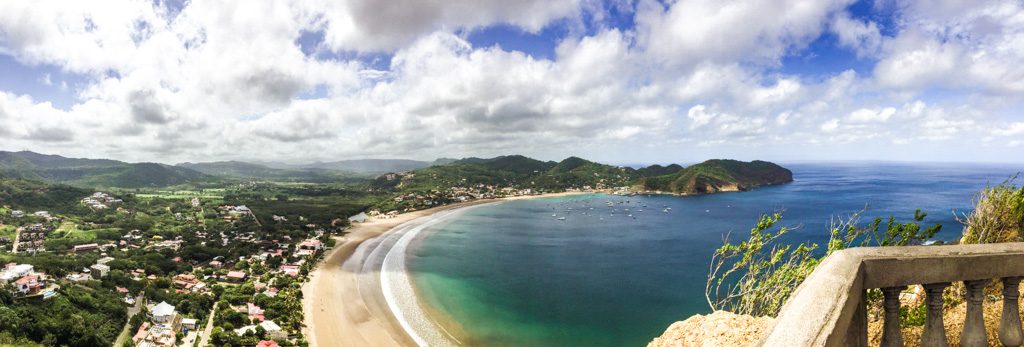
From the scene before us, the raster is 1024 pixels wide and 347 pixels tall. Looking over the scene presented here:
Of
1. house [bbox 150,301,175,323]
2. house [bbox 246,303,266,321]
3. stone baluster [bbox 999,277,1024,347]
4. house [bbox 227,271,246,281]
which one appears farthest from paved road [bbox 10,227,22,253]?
stone baluster [bbox 999,277,1024,347]

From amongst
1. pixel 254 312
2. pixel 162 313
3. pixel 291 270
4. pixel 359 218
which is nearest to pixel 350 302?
pixel 254 312

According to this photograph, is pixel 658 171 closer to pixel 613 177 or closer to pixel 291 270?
pixel 613 177

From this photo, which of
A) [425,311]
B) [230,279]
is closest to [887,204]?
[425,311]

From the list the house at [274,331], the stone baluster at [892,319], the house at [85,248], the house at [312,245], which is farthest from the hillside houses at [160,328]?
the stone baluster at [892,319]

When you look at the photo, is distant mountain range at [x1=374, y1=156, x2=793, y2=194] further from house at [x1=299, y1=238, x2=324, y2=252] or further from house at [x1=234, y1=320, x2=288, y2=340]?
house at [x1=234, y1=320, x2=288, y2=340]

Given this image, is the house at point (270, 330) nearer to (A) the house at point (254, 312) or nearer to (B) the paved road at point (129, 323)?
(A) the house at point (254, 312)

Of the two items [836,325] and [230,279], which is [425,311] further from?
[836,325]

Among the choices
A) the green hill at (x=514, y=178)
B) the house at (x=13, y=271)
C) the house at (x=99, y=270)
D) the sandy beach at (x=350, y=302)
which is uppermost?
the green hill at (x=514, y=178)
